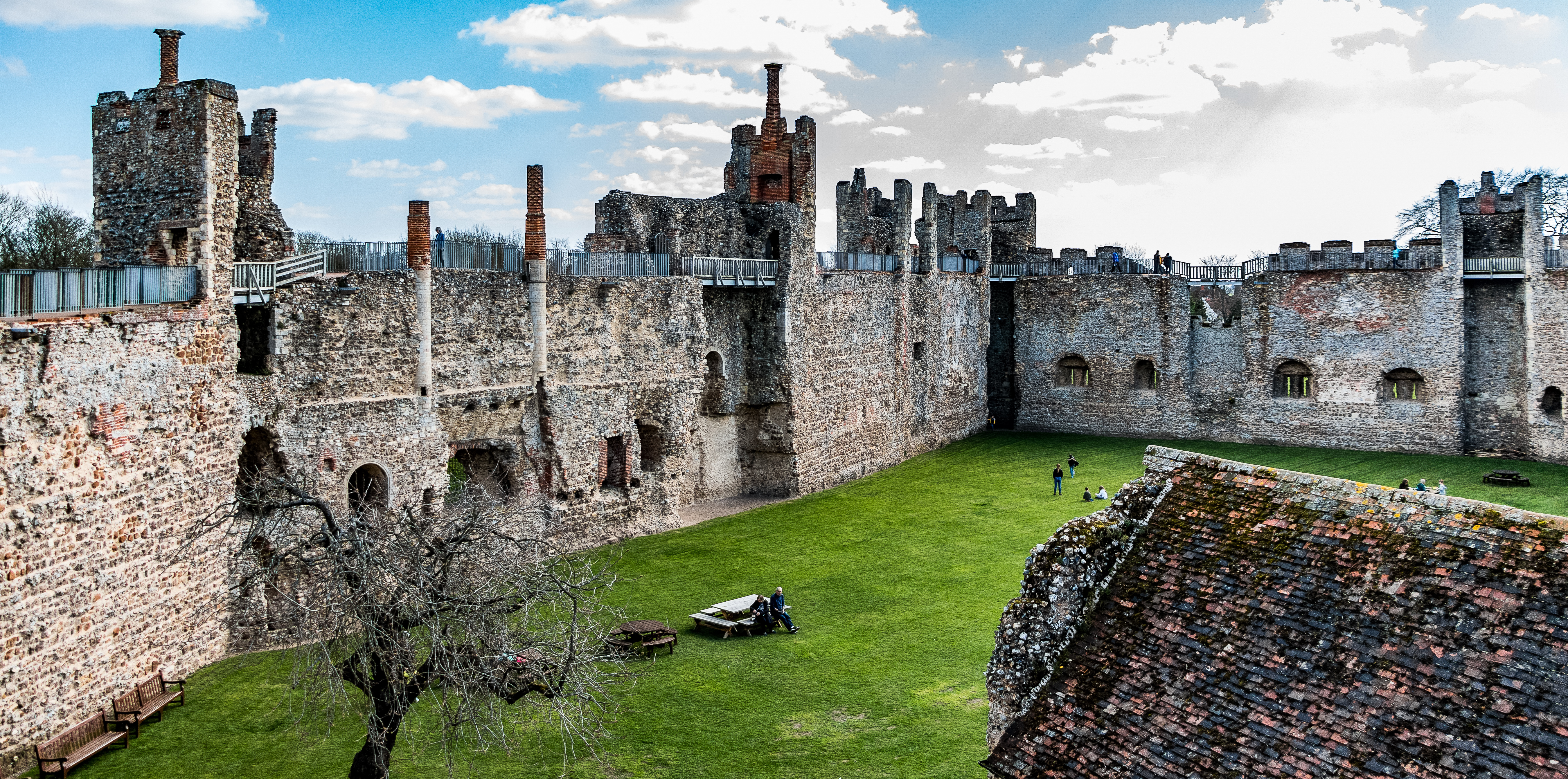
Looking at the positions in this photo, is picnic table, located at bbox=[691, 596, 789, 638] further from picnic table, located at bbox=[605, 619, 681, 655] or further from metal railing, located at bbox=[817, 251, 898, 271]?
metal railing, located at bbox=[817, 251, 898, 271]

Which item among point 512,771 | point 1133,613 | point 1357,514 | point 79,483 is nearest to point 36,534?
point 79,483

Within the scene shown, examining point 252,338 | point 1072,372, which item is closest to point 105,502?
point 252,338

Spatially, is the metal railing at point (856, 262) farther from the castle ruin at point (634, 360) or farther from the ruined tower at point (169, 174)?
the ruined tower at point (169, 174)

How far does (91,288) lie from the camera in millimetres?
14977

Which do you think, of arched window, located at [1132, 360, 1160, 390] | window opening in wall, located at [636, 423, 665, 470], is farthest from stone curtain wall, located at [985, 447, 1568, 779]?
arched window, located at [1132, 360, 1160, 390]

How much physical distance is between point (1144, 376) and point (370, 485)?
85.7 ft

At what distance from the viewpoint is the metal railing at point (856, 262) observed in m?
30.2

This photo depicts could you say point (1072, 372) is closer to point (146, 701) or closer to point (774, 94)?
point (774, 94)

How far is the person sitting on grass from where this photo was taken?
18172mm

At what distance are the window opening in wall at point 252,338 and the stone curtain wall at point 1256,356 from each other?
2597 centimetres

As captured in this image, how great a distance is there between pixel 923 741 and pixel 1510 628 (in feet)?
23.2

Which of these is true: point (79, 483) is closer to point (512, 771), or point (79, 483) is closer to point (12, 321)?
point (12, 321)

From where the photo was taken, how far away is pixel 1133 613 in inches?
406

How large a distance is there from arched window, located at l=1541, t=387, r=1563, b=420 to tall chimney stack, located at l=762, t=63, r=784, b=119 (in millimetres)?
21120
